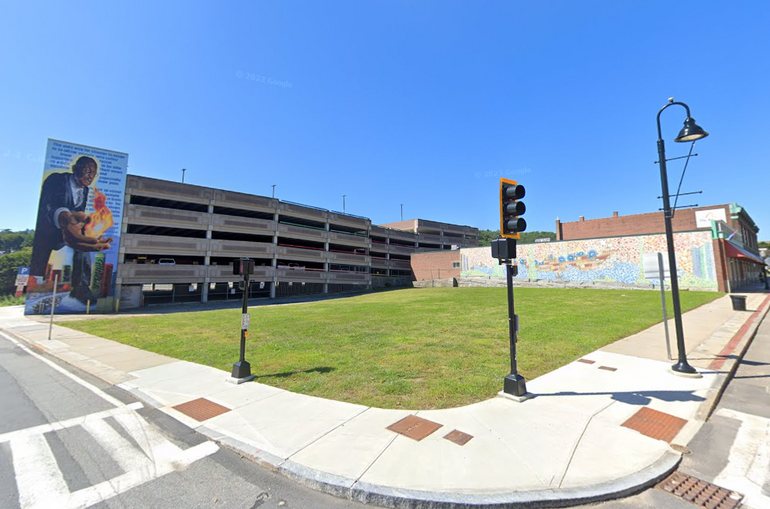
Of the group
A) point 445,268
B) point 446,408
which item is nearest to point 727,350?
point 446,408

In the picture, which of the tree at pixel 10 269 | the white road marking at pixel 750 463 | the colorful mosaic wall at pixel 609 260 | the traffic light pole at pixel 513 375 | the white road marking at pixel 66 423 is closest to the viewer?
the white road marking at pixel 750 463

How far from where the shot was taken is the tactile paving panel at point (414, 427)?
4.32 metres

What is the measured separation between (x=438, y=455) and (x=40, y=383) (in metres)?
10.0

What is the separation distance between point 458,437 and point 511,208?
159 inches

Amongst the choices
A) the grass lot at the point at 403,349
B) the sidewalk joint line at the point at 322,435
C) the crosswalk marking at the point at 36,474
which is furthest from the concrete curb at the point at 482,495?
the crosswalk marking at the point at 36,474

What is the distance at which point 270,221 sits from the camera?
4119 centimetres

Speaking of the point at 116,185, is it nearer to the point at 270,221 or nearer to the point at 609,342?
the point at 270,221

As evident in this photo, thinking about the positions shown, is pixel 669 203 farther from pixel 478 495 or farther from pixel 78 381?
pixel 78 381

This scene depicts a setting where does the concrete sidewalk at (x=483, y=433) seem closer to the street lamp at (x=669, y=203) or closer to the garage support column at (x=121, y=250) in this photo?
the street lamp at (x=669, y=203)

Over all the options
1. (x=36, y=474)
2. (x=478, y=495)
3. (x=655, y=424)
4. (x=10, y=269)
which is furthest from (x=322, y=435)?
(x=10, y=269)

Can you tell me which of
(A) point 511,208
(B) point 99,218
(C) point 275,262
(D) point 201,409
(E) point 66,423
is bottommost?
(E) point 66,423

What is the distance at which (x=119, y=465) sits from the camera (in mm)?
3961

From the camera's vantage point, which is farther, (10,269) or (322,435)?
(10,269)

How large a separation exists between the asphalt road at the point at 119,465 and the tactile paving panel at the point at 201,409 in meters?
0.29
